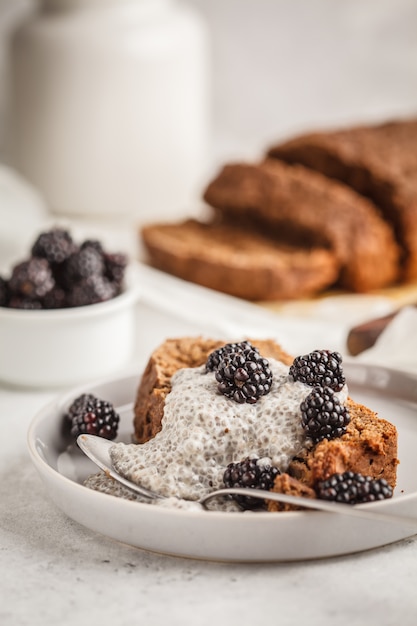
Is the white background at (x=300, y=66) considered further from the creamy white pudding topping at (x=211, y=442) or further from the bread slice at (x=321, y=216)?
the creamy white pudding topping at (x=211, y=442)

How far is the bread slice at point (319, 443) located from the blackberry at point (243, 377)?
159 millimetres

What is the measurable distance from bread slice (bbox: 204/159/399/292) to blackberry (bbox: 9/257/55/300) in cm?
141

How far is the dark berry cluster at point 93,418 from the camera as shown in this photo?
2.09 meters

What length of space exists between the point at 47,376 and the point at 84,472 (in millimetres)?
767

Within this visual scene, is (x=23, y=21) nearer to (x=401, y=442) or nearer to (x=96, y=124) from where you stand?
(x=96, y=124)

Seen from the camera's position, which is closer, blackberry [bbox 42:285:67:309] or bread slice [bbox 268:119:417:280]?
blackberry [bbox 42:285:67:309]

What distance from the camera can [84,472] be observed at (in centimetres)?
199

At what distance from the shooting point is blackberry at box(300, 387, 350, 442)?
1.76 meters

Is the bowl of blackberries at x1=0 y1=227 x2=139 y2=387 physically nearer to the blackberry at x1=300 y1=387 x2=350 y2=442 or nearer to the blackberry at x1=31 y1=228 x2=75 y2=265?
the blackberry at x1=31 y1=228 x2=75 y2=265

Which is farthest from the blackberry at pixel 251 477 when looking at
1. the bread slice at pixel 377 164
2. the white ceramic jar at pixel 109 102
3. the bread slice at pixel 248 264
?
the white ceramic jar at pixel 109 102

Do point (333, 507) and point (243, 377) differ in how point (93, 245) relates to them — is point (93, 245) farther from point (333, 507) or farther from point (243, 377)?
point (333, 507)

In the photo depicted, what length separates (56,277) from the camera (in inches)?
108

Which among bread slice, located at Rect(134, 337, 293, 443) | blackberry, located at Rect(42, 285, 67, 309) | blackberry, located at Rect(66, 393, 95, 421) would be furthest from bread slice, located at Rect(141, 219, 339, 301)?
blackberry, located at Rect(66, 393, 95, 421)

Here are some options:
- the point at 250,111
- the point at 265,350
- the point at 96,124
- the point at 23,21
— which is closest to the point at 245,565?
the point at 265,350
